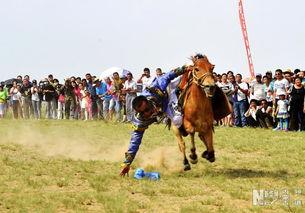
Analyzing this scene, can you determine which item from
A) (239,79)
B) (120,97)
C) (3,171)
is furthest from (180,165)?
(120,97)

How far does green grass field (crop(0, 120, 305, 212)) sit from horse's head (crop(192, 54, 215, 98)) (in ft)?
5.14

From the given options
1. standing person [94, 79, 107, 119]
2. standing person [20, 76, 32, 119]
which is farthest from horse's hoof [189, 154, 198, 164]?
standing person [20, 76, 32, 119]

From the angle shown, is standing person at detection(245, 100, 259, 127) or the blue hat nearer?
the blue hat

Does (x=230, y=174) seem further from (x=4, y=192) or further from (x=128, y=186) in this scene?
(x=4, y=192)

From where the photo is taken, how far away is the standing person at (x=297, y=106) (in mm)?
18094

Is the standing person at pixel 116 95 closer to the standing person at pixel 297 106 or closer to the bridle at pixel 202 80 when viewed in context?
the standing person at pixel 297 106

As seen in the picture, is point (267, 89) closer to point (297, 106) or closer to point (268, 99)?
point (268, 99)

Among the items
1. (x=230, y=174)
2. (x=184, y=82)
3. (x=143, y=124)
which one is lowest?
(x=230, y=174)

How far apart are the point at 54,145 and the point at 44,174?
196 inches

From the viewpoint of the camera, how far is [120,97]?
23312 millimetres

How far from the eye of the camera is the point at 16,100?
2866 centimetres

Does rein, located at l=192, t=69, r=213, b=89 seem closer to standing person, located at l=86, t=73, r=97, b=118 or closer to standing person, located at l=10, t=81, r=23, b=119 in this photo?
standing person, located at l=86, t=73, r=97, b=118

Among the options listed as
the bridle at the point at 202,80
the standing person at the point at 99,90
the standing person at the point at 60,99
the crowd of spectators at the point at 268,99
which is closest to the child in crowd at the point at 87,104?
the standing person at the point at 99,90

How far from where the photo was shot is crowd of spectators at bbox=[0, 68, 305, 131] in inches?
739
